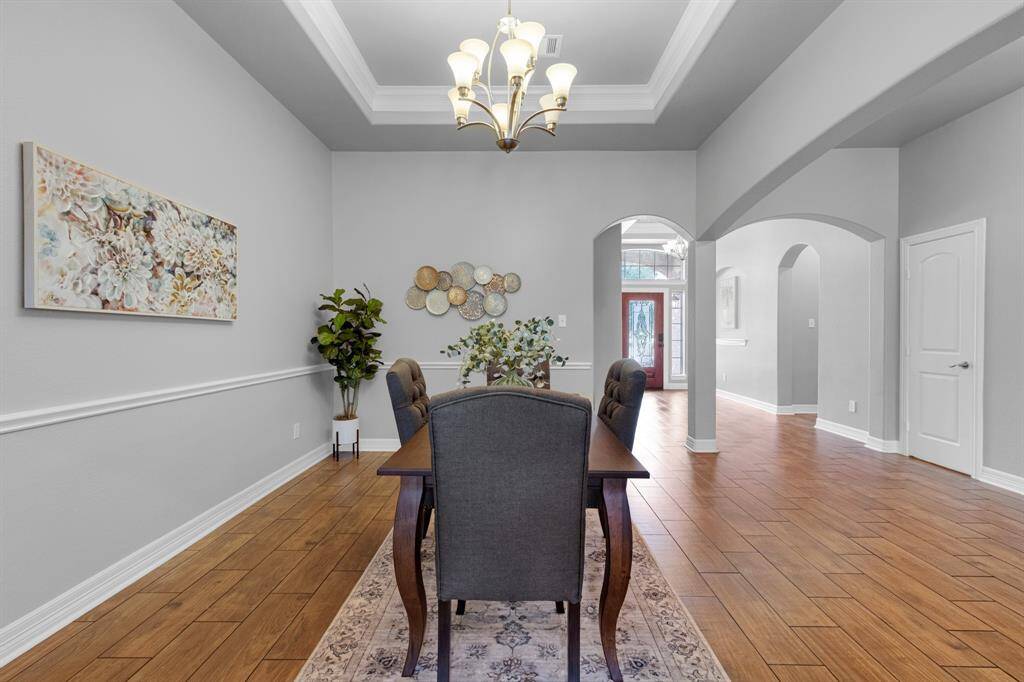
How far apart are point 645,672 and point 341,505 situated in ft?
7.49

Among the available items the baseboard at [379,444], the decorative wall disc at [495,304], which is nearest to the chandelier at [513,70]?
the decorative wall disc at [495,304]

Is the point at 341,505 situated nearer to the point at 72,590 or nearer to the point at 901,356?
the point at 72,590

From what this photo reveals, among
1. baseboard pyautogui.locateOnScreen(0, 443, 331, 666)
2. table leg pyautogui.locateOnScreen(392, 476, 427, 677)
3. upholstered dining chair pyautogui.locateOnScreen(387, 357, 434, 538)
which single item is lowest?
baseboard pyautogui.locateOnScreen(0, 443, 331, 666)

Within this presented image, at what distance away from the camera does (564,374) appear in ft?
15.9

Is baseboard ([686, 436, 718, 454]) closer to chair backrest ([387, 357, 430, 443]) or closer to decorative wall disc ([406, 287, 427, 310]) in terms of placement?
decorative wall disc ([406, 287, 427, 310])

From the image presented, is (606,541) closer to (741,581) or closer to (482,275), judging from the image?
(741,581)

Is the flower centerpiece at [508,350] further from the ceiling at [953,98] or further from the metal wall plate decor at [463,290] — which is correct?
the ceiling at [953,98]

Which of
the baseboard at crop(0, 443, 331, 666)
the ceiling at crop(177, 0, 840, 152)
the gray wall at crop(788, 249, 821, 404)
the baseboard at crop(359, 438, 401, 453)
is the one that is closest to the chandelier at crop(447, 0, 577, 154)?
the ceiling at crop(177, 0, 840, 152)

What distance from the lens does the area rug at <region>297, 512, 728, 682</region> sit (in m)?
1.67

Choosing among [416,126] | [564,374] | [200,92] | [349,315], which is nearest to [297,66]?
[200,92]

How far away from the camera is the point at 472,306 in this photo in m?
4.82

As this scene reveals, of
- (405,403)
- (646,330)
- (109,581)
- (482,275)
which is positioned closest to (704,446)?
(482,275)

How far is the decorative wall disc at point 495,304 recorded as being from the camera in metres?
4.80

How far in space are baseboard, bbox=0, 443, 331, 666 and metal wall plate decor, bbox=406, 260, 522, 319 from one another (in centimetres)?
217
